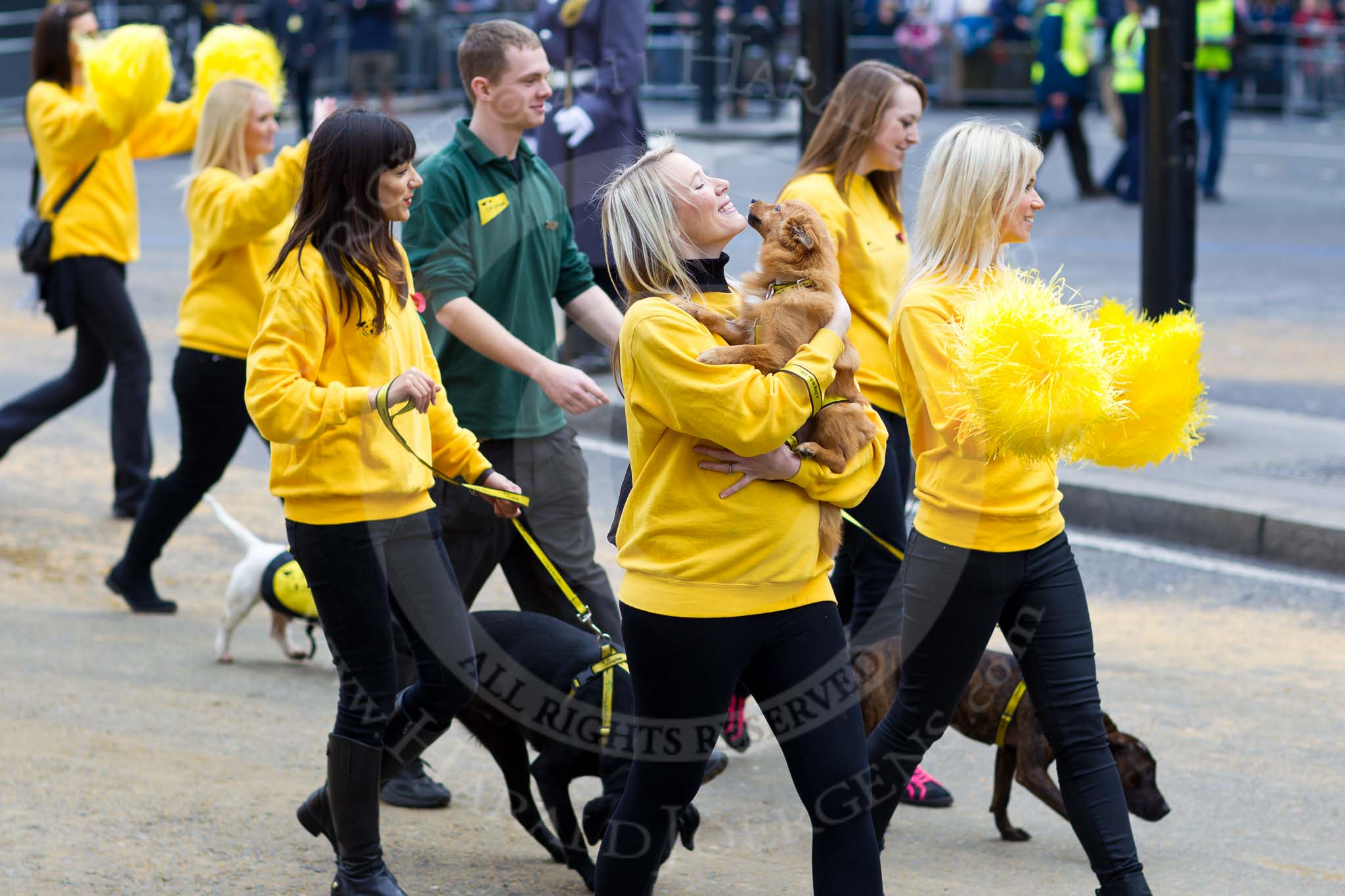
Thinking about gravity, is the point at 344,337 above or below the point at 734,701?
above

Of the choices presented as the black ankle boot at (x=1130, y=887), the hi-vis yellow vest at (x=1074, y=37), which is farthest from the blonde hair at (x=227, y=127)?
the hi-vis yellow vest at (x=1074, y=37)

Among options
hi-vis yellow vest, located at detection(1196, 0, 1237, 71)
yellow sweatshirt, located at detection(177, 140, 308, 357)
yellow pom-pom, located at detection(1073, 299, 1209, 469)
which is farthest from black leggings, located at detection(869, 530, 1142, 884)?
hi-vis yellow vest, located at detection(1196, 0, 1237, 71)

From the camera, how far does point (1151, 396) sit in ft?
12.2

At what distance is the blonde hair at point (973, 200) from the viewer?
376 centimetres

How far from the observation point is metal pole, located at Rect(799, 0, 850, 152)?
9.25 metres

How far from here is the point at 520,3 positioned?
87.0ft

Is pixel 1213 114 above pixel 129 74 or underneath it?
underneath

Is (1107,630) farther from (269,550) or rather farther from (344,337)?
(344,337)

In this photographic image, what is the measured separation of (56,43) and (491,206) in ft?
10.8

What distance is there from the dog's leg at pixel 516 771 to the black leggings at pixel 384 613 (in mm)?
300

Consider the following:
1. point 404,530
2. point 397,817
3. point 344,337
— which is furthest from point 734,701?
point 344,337

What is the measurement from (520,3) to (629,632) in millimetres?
24477

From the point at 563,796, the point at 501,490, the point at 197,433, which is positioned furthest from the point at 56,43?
the point at 563,796

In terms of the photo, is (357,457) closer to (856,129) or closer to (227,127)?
(856,129)
